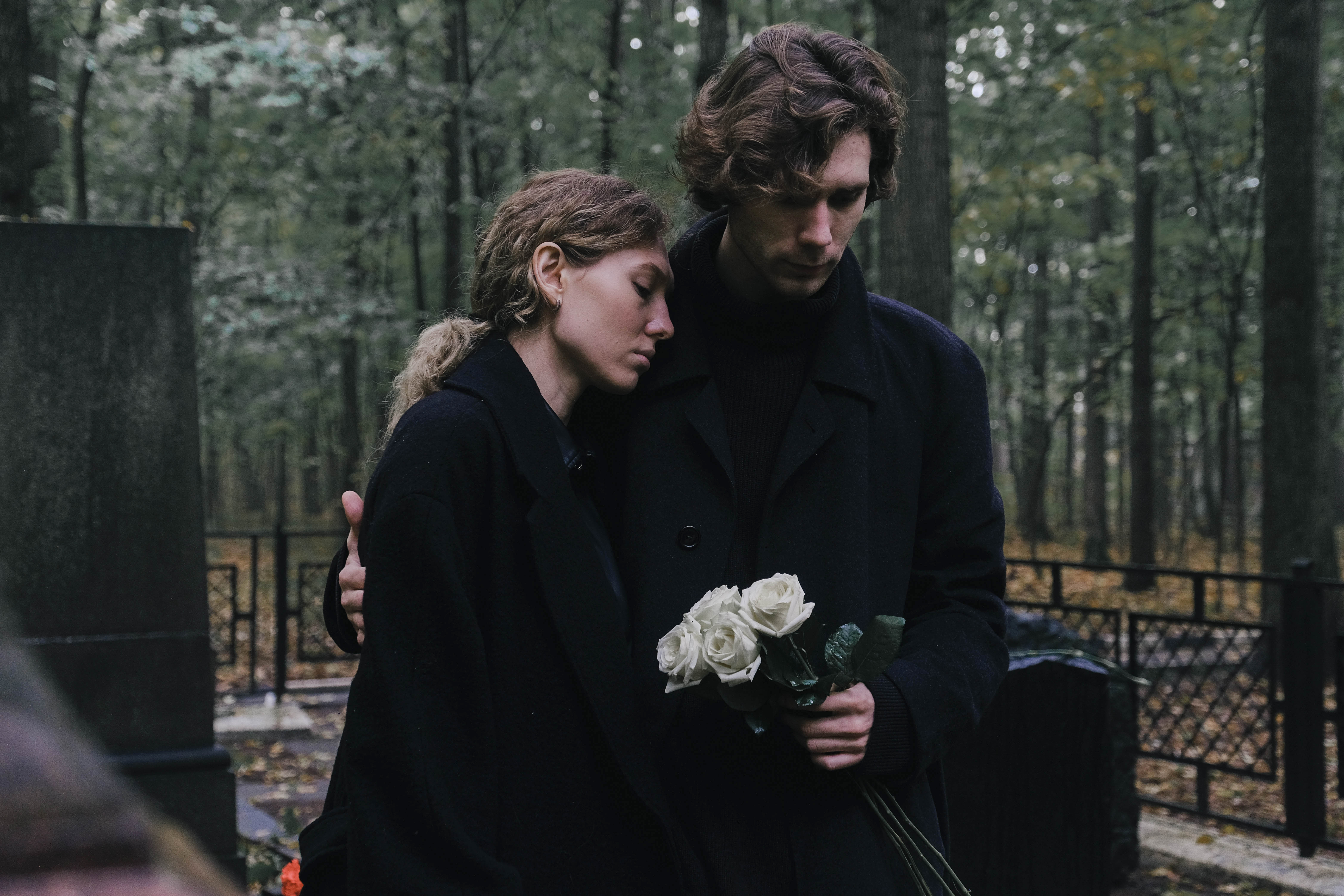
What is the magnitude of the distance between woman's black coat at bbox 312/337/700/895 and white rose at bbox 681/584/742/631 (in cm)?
14

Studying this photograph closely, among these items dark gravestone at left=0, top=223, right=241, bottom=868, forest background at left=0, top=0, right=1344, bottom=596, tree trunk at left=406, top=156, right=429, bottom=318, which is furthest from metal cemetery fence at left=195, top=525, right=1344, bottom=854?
tree trunk at left=406, top=156, right=429, bottom=318

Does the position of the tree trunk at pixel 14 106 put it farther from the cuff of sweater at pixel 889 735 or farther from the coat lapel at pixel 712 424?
the cuff of sweater at pixel 889 735

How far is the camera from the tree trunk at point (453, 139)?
14.9 metres

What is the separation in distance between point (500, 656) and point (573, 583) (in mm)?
Result: 171

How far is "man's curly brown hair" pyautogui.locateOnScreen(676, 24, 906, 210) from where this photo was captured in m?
2.27

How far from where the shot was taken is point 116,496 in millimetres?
4980

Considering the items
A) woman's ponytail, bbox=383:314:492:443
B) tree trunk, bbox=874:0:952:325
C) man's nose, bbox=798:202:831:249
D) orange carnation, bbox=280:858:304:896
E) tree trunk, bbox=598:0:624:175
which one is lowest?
orange carnation, bbox=280:858:304:896

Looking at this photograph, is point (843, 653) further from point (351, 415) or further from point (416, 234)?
point (351, 415)

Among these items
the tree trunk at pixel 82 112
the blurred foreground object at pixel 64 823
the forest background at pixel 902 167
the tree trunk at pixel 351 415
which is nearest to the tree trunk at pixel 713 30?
the forest background at pixel 902 167

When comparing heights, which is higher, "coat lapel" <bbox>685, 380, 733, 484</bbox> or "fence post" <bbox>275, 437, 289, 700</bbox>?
"coat lapel" <bbox>685, 380, 733, 484</bbox>

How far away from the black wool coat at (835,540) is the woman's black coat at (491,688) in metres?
0.14

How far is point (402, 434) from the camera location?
208cm

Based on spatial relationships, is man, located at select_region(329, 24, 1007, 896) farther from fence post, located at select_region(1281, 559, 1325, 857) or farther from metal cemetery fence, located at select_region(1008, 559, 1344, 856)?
fence post, located at select_region(1281, 559, 1325, 857)

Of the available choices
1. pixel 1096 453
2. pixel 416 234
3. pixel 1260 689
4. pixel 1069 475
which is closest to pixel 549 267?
pixel 1260 689
